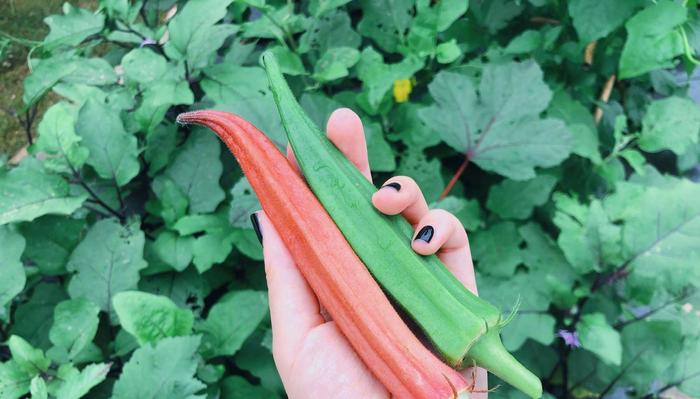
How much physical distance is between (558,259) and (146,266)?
1.52 metres

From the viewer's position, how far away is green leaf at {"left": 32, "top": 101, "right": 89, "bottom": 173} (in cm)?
222

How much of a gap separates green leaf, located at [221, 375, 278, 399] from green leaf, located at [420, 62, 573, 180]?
1.14 m

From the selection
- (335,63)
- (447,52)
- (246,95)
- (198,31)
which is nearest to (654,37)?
(447,52)

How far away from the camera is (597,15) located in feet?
7.40

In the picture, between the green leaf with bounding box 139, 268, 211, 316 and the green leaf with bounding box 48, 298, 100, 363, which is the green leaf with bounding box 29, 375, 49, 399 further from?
the green leaf with bounding box 139, 268, 211, 316

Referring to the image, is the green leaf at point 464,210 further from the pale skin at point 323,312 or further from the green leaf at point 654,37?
the green leaf at point 654,37

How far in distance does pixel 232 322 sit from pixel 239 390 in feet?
0.74

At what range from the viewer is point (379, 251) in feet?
5.29

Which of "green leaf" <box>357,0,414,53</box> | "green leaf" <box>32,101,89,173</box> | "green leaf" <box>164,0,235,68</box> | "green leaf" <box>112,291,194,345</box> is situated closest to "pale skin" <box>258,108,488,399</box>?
"green leaf" <box>112,291,194,345</box>

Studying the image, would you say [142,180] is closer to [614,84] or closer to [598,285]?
[598,285]

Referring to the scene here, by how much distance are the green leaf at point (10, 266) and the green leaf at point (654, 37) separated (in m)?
2.19

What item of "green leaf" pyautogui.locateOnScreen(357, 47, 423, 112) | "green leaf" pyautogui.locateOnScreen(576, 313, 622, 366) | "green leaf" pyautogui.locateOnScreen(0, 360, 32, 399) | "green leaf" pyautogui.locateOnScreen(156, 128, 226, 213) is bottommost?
"green leaf" pyautogui.locateOnScreen(576, 313, 622, 366)

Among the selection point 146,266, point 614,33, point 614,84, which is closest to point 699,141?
point 614,84

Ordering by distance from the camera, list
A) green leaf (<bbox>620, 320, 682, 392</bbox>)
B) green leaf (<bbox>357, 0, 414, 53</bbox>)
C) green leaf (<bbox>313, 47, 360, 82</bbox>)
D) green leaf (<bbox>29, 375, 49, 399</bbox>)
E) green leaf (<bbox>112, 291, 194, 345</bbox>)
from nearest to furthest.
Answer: green leaf (<bbox>29, 375, 49, 399</bbox>)
green leaf (<bbox>112, 291, 194, 345</bbox>)
green leaf (<bbox>620, 320, 682, 392</bbox>)
green leaf (<bbox>313, 47, 360, 82</bbox>)
green leaf (<bbox>357, 0, 414, 53</bbox>)
